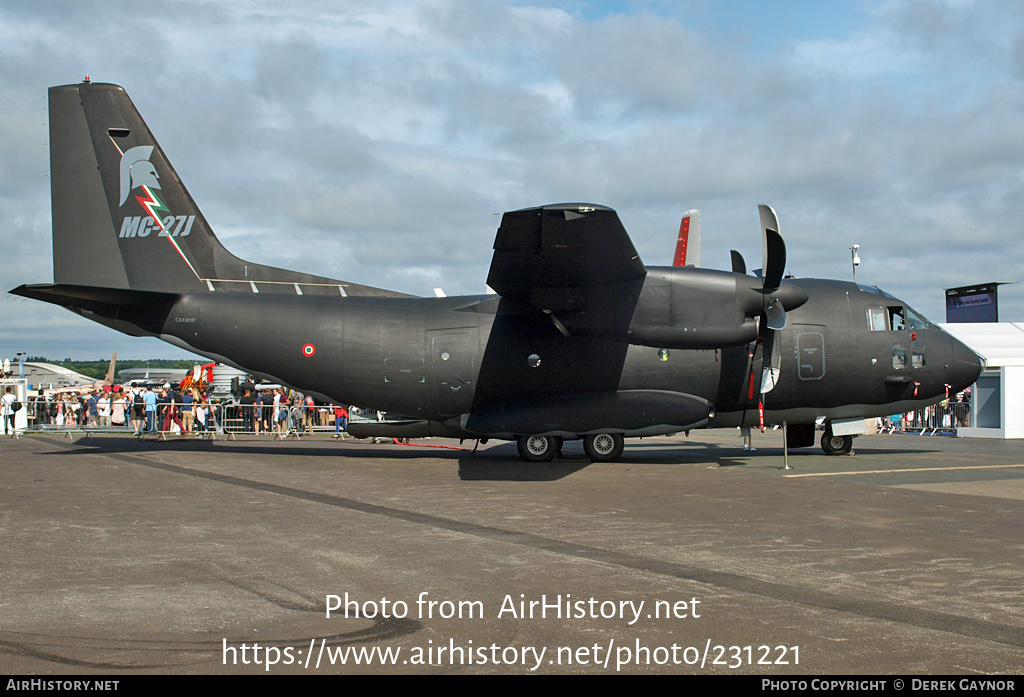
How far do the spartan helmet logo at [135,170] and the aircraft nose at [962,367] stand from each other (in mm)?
19026

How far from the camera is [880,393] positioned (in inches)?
673

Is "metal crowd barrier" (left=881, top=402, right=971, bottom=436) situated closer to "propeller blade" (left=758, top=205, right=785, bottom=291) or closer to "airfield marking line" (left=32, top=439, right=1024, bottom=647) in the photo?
"propeller blade" (left=758, top=205, right=785, bottom=291)

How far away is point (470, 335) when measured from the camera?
16906 millimetres

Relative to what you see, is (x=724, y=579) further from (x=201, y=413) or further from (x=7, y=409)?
(x=7, y=409)

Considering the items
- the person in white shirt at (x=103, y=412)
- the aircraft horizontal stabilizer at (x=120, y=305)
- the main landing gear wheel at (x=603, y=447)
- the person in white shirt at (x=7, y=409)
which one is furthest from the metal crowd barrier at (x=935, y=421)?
the person in white shirt at (x=103, y=412)

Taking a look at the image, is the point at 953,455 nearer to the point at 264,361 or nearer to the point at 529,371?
the point at 529,371

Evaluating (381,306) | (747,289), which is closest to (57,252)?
(381,306)

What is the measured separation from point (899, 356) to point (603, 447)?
684 centimetres

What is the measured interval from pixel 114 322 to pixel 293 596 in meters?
14.1

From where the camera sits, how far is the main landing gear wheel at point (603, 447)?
1702 cm

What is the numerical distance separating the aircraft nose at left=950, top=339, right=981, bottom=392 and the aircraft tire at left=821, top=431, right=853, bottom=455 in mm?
2619

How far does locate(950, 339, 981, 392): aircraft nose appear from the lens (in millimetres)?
17656

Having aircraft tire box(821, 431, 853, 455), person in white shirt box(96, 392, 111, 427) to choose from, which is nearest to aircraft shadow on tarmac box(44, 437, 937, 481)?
aircraft tire box(821, 431, 853, 455)

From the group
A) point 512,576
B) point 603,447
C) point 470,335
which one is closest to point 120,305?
point 470,335
